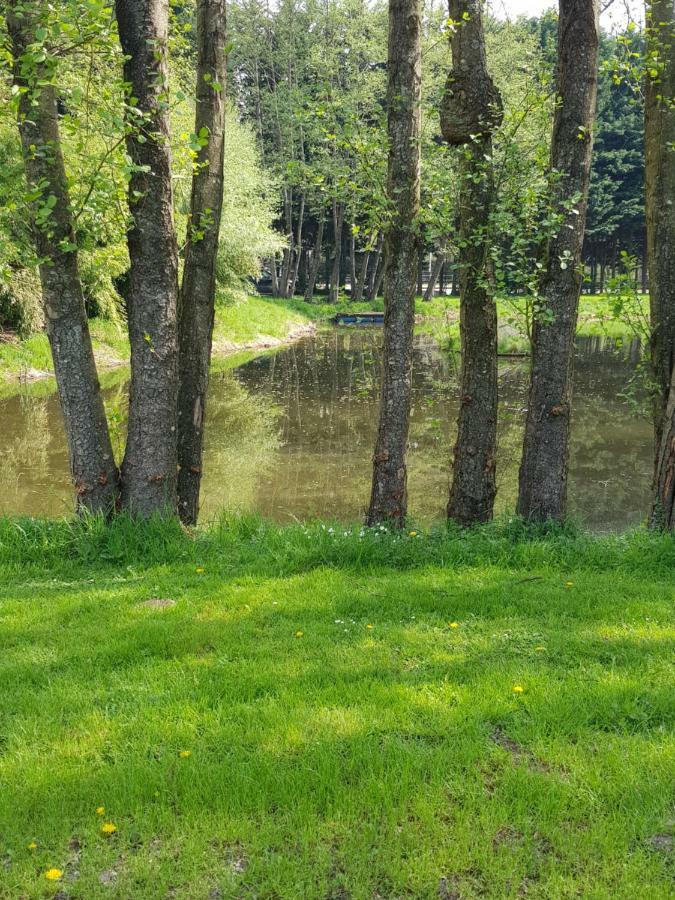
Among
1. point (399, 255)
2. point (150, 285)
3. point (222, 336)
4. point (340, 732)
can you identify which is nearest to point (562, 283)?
point (399, 255)

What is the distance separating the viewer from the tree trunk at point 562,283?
267 inches

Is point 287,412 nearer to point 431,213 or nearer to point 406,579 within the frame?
point 431,213

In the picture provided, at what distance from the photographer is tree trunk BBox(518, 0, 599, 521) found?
22.3 ft

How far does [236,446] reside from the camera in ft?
50.3

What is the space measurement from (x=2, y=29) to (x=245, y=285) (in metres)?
28.2

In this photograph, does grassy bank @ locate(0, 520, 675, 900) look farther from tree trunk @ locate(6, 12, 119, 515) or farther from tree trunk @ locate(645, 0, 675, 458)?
tree trunk @ locate(645, 0, 675, 458)

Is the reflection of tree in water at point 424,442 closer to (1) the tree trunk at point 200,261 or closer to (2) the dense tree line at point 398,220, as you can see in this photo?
(2) the dense tree line at point 398,220

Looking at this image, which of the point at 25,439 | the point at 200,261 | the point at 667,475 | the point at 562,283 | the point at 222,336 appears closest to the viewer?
the point at 667,475

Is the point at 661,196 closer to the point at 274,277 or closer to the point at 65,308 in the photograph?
the point at 65,308

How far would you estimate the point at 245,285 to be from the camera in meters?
33.8

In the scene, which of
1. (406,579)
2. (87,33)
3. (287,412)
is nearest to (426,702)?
(406,579)

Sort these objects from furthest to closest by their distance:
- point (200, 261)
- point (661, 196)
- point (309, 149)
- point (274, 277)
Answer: point (274, 277) < point (309, 149) < point (200, 261) < point (661, 196)

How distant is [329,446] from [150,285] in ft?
29.3

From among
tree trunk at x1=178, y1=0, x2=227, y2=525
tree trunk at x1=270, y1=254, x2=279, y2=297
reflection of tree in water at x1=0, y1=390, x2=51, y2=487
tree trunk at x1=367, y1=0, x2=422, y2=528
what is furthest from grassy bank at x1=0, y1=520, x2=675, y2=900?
tree trunk at x1=270, y1=254, x2=279, y2=297
